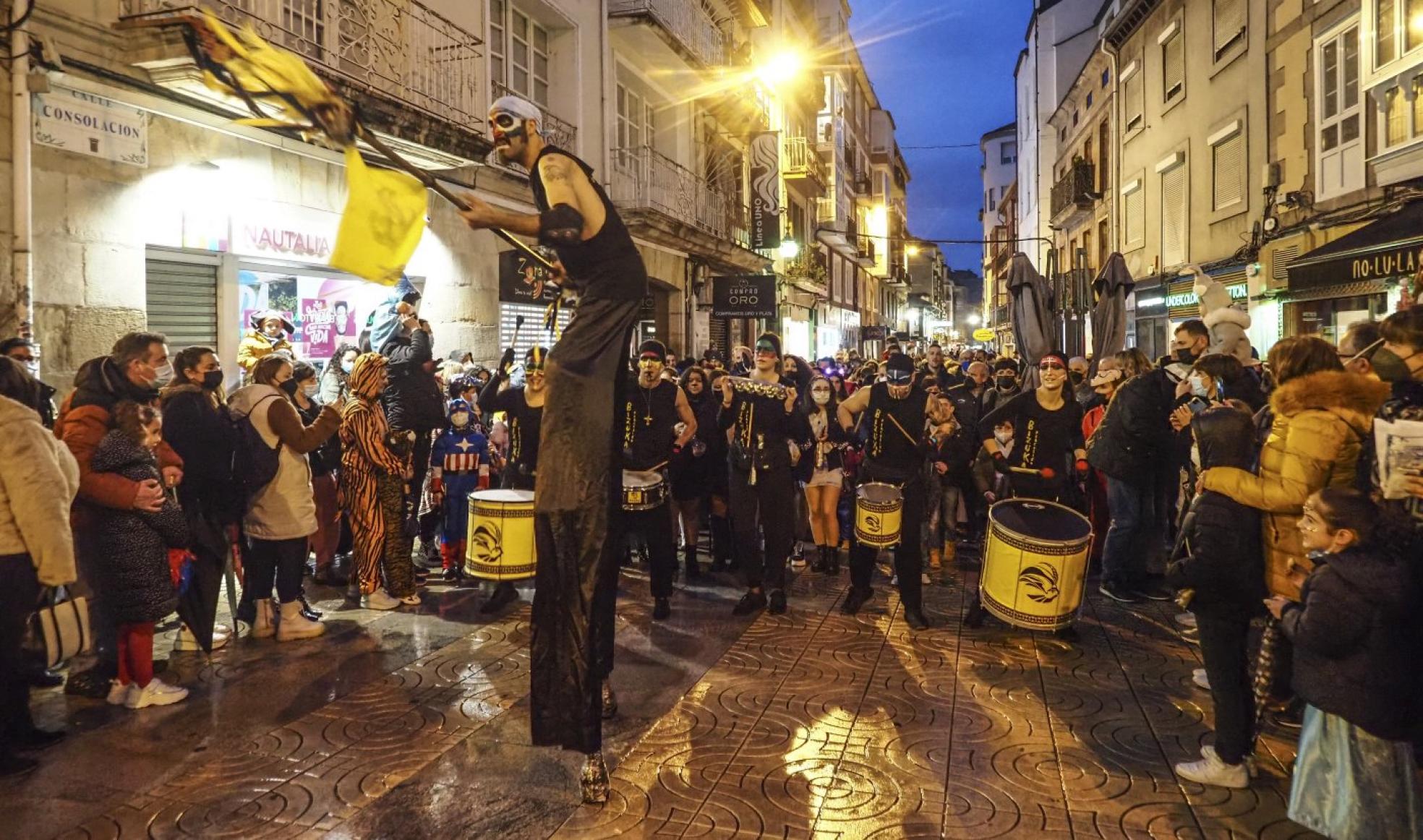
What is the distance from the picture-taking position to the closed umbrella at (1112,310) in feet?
34.7

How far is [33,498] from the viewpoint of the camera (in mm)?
4316

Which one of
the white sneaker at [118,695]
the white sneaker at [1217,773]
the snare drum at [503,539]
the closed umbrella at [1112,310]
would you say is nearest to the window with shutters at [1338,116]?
the closed umbrella at [1112,310]

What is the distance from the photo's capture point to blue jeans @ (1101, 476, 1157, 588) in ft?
25.3

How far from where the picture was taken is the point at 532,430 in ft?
23.8

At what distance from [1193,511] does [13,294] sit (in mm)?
8406

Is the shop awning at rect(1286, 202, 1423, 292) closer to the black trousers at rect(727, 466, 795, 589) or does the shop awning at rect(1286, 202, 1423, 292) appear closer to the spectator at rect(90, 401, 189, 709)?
the black trousers at rect(727, 466, 795, 589)

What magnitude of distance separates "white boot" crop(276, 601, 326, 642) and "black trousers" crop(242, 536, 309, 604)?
6 centimetres

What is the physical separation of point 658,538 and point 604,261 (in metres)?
3.35

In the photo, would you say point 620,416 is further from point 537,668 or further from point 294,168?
point 294,168

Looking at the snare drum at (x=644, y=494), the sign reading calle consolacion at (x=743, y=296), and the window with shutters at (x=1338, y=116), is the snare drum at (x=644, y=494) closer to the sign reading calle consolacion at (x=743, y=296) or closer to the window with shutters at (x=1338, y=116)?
the window with shutters at (x=1338, y=116)

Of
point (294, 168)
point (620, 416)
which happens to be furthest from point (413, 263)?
point (620, 416)

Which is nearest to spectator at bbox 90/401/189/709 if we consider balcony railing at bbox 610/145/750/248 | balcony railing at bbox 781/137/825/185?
balcony railing at bbox 610/145/750/248

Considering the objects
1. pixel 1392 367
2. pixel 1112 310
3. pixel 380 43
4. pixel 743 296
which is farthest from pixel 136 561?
pixel 743 296

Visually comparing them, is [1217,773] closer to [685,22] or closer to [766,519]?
[766,519]
